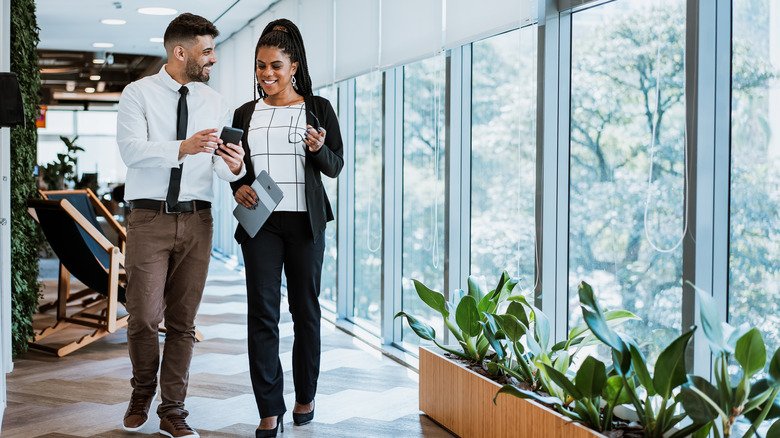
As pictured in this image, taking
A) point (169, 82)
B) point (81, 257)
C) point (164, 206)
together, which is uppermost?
point (169, 82)

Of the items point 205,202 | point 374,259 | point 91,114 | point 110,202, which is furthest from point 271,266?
point 91,114

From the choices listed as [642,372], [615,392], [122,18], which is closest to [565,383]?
[615,392]

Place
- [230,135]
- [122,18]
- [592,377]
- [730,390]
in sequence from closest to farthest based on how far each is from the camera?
[730,390], [592,377], [230,135], [122,18]

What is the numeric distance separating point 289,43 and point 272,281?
2.93 feet

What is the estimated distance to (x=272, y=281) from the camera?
320 centimetres

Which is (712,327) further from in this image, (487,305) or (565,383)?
Answer: (487,305)

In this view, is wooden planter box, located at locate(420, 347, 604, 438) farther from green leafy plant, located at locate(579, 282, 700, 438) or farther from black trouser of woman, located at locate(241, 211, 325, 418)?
black trouser of woman, located at locate(241, 211, 325, 418)

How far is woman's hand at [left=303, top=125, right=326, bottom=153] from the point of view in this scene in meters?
3.15

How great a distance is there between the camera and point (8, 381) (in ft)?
14.1

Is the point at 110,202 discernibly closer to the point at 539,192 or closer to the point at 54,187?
the point at 54,187

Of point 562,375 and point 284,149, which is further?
point 284,149

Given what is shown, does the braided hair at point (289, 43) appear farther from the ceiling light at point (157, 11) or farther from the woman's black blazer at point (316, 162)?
the ceiling light at point (157, 11)

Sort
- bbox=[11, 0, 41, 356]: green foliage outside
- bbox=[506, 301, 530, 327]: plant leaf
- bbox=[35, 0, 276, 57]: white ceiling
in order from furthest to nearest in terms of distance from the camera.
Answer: bbox=[35, 0, 276, 57]: white ceiling < bbox=[11, 0, 41, 356]: green foliage outside < bbox=[506, 301, 530, 327]: plant leaf

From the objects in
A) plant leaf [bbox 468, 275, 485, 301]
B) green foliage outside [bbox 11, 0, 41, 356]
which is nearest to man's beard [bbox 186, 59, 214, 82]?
plant leaf [bbox 468, 275, 485, 301]
